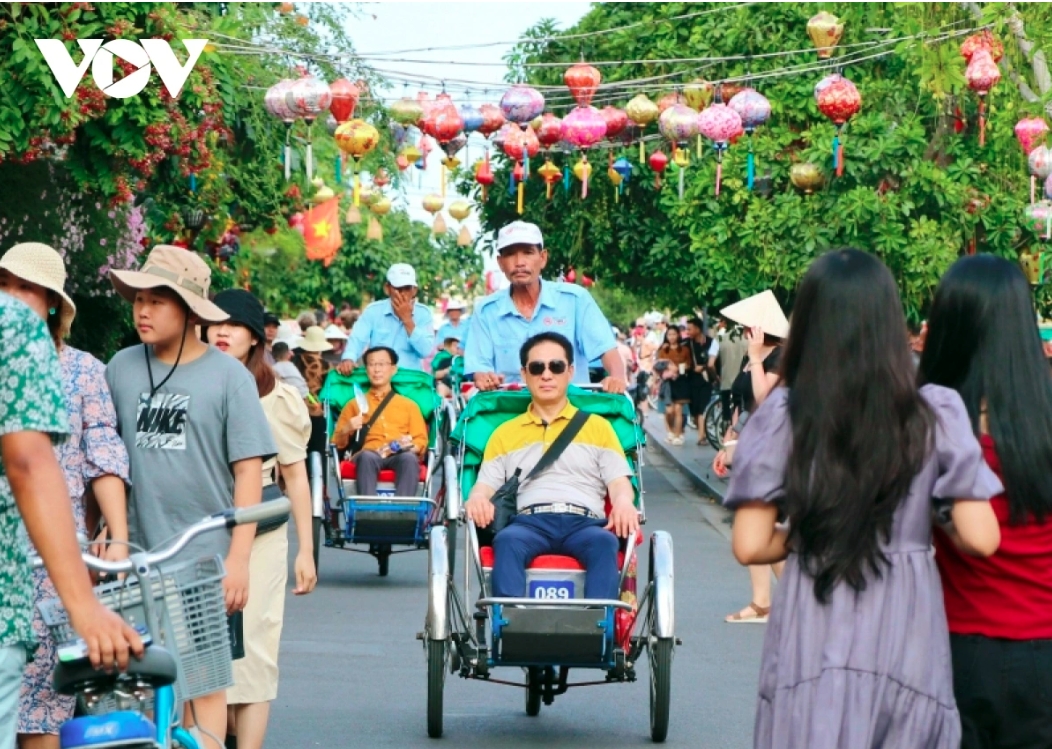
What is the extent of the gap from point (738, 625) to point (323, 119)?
1470 cm

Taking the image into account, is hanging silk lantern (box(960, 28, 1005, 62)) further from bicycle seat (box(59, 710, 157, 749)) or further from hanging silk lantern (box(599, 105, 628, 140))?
bicycle seat (box(59, 710, 157, 749))

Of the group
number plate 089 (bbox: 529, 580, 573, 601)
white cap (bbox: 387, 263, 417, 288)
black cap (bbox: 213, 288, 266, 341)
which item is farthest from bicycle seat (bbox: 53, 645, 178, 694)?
white cap (bbox: 387, 263, 417, 288)

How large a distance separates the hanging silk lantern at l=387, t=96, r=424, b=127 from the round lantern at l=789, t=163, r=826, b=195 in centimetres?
372

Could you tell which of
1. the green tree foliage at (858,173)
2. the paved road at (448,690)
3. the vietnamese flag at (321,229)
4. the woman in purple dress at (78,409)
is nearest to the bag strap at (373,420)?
the paved road at (448,690)

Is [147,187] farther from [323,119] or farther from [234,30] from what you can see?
[323,119]

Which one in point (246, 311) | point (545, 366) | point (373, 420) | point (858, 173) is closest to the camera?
point (246, 311)

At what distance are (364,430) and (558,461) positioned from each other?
5904 millimetres

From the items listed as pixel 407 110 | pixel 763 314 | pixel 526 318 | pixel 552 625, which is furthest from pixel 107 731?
pixel 407 110

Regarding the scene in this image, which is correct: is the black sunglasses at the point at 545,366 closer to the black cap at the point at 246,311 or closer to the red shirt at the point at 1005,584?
the black cap at the point at 246,311

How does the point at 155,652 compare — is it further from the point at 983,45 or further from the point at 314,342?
the point at 314,342

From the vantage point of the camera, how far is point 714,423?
28719mm

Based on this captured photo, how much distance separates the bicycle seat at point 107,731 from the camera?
419cm

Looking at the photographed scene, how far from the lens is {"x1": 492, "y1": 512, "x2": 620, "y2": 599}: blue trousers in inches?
320

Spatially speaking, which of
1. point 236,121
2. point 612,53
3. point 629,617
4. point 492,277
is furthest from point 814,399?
point 492,277
